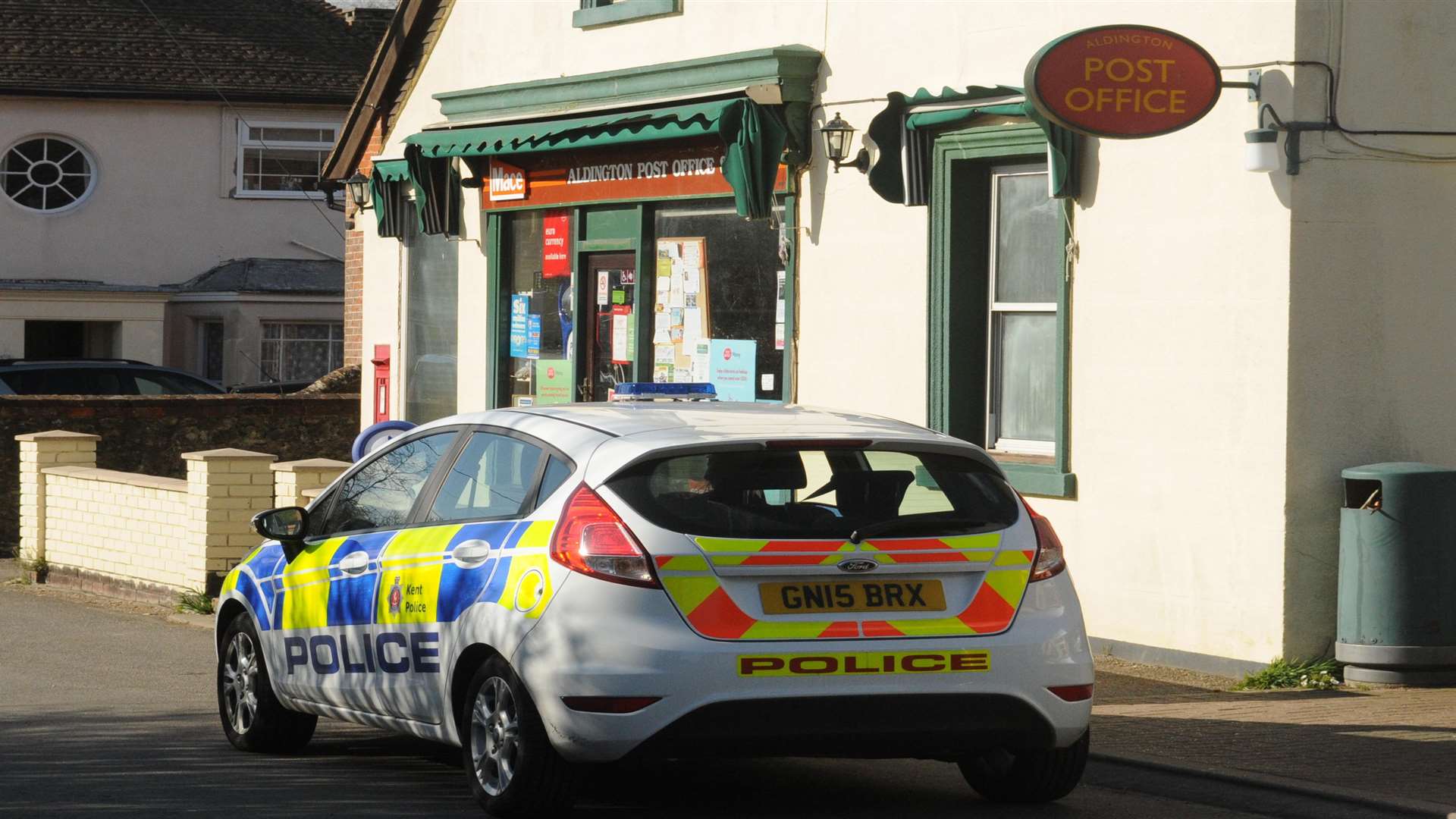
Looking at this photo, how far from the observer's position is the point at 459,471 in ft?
25.3

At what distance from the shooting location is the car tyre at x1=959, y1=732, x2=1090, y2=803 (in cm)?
725

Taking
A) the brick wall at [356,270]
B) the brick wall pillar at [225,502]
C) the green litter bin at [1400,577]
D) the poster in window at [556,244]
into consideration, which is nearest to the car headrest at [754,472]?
the green litter bin at [1400,577]

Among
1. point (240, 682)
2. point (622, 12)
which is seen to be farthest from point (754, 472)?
point (622, 12)

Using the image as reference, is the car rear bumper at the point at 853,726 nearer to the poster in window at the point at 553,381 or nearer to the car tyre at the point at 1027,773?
the car tyre at the point at 1027,773

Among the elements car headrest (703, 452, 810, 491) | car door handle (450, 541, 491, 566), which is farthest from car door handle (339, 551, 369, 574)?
car headrest (703, 452, 810, 491)

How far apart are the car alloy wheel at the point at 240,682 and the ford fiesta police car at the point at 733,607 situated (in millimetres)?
1259

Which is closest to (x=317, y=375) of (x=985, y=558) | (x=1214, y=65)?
(x=1214, y=65)

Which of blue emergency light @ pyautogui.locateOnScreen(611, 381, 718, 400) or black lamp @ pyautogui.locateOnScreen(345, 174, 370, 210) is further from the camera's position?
black lamp @ pyautogui.locateOnScreen(345, 174, 370, 210)

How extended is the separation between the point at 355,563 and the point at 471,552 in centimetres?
96

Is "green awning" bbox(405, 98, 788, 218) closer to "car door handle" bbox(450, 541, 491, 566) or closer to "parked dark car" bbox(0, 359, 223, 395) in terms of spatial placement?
"car door handle" bbox(450, 541, 491, 566)

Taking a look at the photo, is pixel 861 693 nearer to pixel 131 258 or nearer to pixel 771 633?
pixel 771 633

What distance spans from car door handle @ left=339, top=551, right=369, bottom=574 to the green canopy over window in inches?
203

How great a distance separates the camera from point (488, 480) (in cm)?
748

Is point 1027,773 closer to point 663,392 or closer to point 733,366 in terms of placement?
point 663,392
